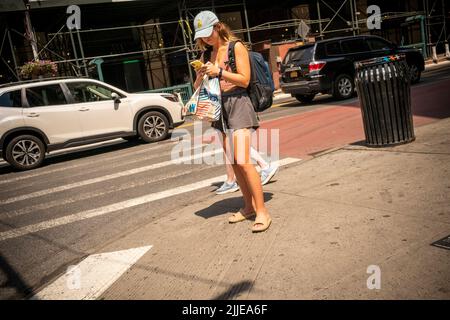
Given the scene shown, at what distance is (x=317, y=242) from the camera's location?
124 inches

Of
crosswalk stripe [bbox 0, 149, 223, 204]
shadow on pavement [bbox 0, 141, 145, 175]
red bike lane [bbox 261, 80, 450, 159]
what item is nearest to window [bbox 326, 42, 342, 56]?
red bike lane [bbox 261, 80, 450, 159]

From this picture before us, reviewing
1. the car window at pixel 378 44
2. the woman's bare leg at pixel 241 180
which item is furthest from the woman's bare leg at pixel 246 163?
the car window at pixel 378 44

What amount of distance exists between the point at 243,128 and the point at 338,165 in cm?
219

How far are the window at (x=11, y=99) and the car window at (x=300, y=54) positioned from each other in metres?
8.38

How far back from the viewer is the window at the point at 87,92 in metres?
9.55

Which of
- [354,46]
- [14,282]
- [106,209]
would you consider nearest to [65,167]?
[106,209]

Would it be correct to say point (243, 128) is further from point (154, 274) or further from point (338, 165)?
point (338, 165)

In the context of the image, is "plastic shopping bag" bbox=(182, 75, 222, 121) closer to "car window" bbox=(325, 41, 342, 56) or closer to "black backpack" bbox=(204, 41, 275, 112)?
"black backpack" bbox=(204, 41, 275, 112)

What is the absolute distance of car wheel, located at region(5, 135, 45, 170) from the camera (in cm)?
894

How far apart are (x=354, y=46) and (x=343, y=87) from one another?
1.52 m

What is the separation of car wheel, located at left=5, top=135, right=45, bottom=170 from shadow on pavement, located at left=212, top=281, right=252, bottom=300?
25.3ft

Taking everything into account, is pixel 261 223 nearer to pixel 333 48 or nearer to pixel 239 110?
pixel 239 110

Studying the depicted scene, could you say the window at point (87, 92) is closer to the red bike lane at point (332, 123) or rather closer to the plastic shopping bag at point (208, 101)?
the red bike lane at point (332, 123)
